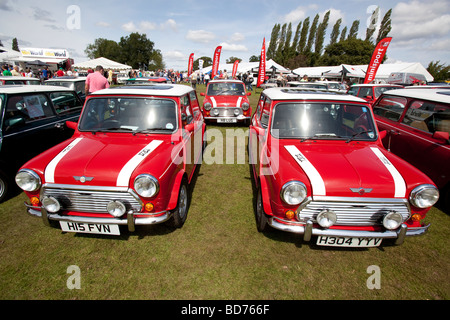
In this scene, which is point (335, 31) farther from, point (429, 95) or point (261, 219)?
point (261, 219)

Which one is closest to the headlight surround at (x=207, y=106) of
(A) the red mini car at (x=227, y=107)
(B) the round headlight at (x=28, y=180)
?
(A) the red mini car at (x=227, y=107)

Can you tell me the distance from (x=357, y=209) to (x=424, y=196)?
0.76 meters

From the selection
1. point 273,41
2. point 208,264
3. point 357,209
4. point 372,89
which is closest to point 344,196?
point 357,209

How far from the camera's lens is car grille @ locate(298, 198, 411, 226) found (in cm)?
247

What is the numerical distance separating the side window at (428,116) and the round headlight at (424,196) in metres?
2.42

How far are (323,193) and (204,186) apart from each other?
263 centimetres

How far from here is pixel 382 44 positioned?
42.9ft

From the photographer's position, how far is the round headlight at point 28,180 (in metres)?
2.66

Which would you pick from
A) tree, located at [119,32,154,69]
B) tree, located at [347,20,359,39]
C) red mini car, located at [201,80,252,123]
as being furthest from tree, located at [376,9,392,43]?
tree, located at [119,32,154,69]

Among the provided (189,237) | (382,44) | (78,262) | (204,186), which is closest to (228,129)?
(204,186)

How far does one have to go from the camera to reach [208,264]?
2730 millimetres

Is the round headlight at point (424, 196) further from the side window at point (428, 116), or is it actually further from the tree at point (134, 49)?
the tree at point (134, 49)

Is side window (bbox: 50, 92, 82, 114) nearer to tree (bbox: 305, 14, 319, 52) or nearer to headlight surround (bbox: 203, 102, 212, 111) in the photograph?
headlight surround (bbox: 203, 102, 212, 111)
